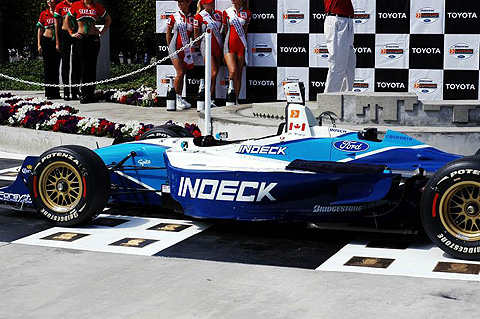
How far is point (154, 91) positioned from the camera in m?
14.8

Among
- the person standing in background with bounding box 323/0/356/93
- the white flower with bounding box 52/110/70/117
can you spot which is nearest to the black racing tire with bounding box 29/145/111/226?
the white flower with bounding box 52/110/70/117

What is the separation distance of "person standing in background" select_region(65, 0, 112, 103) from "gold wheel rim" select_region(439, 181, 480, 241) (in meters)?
8.90

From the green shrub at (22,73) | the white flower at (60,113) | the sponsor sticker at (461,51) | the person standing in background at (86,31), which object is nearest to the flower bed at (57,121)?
the white flower at (60,113)

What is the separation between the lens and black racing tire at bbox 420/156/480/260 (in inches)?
234

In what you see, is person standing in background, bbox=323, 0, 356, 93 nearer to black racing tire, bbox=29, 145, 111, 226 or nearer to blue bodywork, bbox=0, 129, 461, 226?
blue bodywork, bbox=0, 129, 461, 226

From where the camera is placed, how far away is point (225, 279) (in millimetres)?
5617

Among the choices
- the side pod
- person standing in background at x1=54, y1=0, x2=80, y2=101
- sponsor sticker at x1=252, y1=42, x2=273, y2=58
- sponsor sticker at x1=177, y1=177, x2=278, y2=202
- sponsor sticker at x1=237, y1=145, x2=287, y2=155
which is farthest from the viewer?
person standing in background at x1=54, y1=0, x2=80, y2=101

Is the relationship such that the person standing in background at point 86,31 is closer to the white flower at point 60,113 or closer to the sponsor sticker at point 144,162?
the white flower at point 60,113

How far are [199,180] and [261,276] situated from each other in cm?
126

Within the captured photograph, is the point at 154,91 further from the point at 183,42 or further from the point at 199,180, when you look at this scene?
the point at 199,180

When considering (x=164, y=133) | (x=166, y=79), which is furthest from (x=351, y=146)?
(x=166, y=79)

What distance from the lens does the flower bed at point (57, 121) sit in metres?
10.5

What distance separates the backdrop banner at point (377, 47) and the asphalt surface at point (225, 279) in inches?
251

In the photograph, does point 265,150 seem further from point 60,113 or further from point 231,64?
point 231,64
